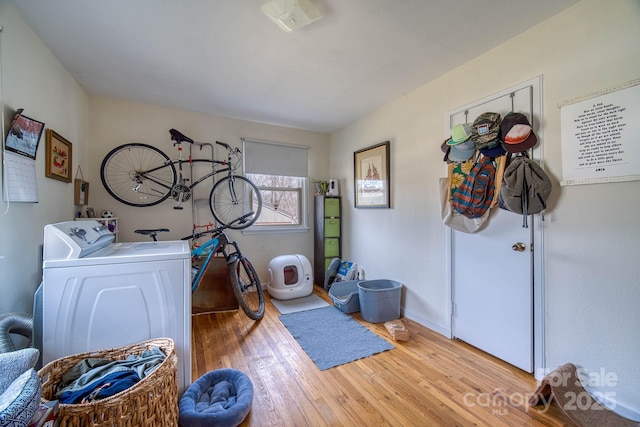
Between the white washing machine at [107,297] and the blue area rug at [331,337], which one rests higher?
the white washing machine at [107,297]

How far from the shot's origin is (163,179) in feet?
10.3

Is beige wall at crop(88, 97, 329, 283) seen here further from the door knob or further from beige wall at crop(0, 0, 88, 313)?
the door knob

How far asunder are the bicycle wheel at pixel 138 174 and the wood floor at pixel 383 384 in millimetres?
1770

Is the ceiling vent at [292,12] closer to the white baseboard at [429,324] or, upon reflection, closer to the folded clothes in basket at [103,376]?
the folded clothes in basket at [103,376]

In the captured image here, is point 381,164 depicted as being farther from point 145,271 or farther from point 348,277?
point 145,271

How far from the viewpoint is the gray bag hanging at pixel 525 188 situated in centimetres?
163

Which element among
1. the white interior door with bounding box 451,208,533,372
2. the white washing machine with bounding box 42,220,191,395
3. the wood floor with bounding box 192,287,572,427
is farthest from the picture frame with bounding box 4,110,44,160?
the white interior door with bounding box 451,208,533,372

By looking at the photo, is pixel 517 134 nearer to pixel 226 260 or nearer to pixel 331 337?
pixel 331 337

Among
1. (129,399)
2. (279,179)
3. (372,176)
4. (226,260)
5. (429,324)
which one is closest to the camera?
(129,399)

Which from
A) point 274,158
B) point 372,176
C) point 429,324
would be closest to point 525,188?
point 429,324

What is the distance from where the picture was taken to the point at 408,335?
7.59 ft

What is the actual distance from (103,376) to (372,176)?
117 inches

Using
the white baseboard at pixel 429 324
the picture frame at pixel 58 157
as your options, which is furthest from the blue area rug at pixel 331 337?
the picture frame at pixel 58 157

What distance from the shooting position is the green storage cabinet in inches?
150
